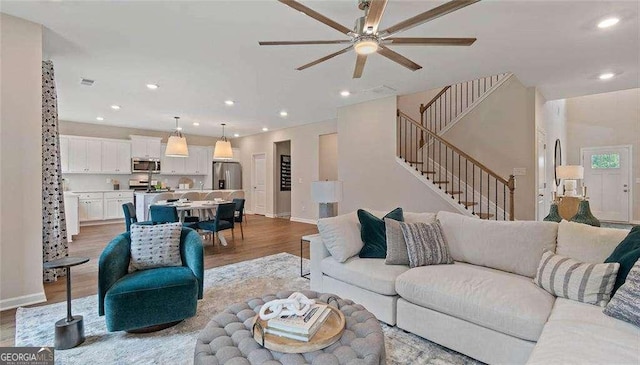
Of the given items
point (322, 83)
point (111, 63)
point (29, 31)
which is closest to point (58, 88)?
point (111, 63)

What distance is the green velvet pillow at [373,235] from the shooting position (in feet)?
9.05

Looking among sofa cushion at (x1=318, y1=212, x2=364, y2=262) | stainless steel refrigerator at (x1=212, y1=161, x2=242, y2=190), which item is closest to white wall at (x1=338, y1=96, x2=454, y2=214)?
sofa cushion at (x1=318, y1=212, x2=364, y2=262)

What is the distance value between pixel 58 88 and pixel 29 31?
2.50 meters

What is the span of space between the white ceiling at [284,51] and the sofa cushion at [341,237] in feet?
6.51

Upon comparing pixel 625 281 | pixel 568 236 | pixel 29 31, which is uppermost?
pixel 29 31

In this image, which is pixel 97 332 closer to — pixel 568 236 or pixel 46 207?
pixel 46 207

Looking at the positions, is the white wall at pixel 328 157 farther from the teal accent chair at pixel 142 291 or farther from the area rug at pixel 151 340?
the teal accent chair at pixel 142 291

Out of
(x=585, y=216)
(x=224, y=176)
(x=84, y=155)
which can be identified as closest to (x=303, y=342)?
(x=585, y=216)

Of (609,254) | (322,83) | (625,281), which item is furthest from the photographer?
(322,83)

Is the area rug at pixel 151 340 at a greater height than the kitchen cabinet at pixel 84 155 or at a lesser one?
lesser

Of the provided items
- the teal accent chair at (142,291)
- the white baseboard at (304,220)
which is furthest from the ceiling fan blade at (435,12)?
the white baseboard at (304,220)

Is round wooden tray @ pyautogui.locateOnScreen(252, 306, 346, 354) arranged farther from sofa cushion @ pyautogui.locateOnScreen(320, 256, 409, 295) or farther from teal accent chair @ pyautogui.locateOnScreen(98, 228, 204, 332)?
teal accent chair @ pyautogui.locateOnScreen(98, 228, 204, 332)

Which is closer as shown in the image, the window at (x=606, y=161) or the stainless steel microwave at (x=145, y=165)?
the window at (x=606, y=161)

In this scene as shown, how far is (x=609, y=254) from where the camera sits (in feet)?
6.47
